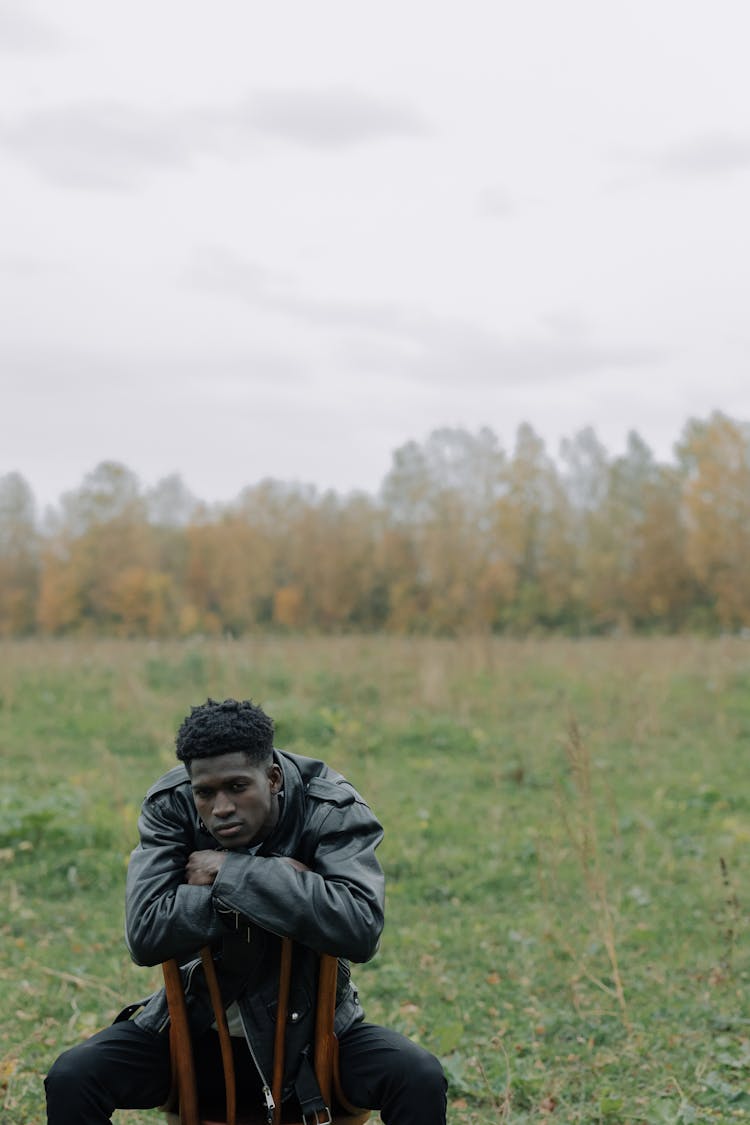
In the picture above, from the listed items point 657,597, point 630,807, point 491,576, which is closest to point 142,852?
point 630,807

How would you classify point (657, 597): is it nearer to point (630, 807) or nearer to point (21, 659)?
point (21, 659)

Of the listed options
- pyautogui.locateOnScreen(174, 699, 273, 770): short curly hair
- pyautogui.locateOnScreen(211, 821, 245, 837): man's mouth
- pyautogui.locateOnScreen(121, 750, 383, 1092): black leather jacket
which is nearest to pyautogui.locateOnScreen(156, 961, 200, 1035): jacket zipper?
pyautogui.locateOnScreen(121, 750, 383, 1092): black leather jacket

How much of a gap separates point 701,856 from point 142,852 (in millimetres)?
5498

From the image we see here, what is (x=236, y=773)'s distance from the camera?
284cm

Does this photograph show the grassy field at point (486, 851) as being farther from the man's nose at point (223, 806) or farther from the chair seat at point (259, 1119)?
the man's nose at point (223, 806)

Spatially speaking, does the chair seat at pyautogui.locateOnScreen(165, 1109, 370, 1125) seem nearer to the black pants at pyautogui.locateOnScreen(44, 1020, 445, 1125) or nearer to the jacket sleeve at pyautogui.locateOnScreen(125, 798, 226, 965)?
the black pants at pyautogui.locateOnScreen(44, 1020, 445, 1125)

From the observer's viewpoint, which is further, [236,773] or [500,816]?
[500,816]

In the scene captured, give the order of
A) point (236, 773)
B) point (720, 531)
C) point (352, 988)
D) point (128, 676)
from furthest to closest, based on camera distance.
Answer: point (720, 531) → point (128, 676) → point (352, 988) → point (236, 773)

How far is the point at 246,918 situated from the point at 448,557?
120 ft

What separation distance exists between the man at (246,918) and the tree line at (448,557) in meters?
33.1

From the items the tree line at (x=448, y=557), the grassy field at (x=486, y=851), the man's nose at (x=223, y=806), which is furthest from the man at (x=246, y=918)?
the tree line at (x=448, y=557)

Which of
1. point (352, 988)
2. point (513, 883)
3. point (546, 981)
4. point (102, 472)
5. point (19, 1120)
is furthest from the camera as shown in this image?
point (102, 472)

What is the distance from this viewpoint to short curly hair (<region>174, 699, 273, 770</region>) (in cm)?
283

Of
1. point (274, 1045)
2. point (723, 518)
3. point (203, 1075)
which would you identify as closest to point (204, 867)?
point (274, 1045)
